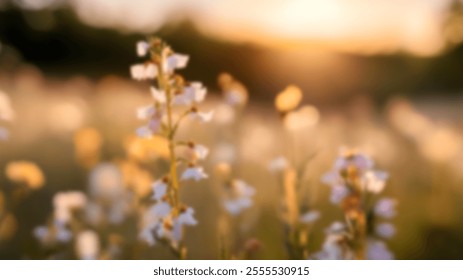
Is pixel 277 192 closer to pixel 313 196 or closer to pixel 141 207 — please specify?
pixel 313 196

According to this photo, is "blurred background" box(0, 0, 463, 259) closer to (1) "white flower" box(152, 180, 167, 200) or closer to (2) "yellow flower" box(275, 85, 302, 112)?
(2) "yellow flower" box(275, 85, 302, 112)

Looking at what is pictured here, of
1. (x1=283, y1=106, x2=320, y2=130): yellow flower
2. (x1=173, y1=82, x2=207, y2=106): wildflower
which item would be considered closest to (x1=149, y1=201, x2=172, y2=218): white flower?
(x1=173, y1=82, x2=207, y2=106): wildflower

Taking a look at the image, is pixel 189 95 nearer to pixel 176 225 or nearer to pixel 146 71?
pixel 146 71

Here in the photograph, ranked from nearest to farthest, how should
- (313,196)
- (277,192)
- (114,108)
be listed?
(313,196)
(277,192)
(114,108)

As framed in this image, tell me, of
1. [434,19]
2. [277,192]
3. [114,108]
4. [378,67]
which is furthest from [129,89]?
[434,19]

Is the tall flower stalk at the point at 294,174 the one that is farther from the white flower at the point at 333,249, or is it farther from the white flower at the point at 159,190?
the white flower at the point at 159,190

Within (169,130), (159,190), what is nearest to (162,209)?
(159,190)

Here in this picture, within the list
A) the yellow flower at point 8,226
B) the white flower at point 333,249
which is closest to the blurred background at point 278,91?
the yellow flower at point 8,226
